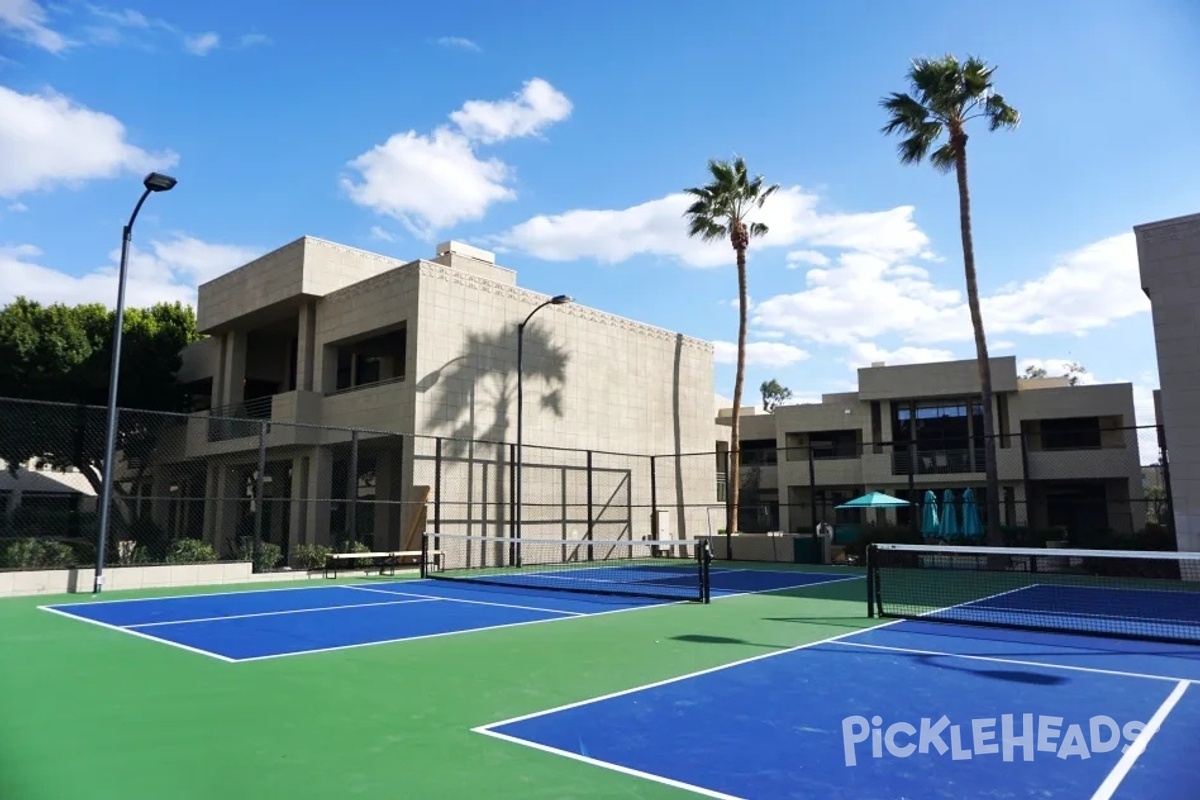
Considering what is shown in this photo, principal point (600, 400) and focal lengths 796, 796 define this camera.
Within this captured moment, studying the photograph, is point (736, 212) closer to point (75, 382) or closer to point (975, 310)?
point (975, 310)

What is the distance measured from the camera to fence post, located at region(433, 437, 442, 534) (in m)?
22.9

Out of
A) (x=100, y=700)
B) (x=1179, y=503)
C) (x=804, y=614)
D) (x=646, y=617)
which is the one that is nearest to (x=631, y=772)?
(x=100, y=700)

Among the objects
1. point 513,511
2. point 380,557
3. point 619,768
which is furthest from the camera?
point 513,511

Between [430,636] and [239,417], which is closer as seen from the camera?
[430,636]

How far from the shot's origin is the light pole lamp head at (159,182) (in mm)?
14805

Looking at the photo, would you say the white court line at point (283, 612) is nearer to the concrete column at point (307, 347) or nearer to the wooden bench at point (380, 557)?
the wooden bench at point (380, 557)

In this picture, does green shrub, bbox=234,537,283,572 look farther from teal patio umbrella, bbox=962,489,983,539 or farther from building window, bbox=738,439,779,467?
building window, bbox=738,439,779,467

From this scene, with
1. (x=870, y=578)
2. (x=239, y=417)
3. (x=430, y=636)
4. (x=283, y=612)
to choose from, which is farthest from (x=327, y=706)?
(x=239, y=417)

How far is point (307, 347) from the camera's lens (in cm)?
2914

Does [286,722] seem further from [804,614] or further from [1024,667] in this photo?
[804,614]

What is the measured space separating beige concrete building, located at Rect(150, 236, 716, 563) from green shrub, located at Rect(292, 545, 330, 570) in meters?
1.09

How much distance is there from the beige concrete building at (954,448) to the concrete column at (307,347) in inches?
721

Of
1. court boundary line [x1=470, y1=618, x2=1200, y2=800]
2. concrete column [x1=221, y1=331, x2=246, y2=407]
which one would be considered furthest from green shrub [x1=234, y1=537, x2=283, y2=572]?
court boundary line [x1=470, y1=618, x2=1200, y2=800]

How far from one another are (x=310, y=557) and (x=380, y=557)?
5.79ft
